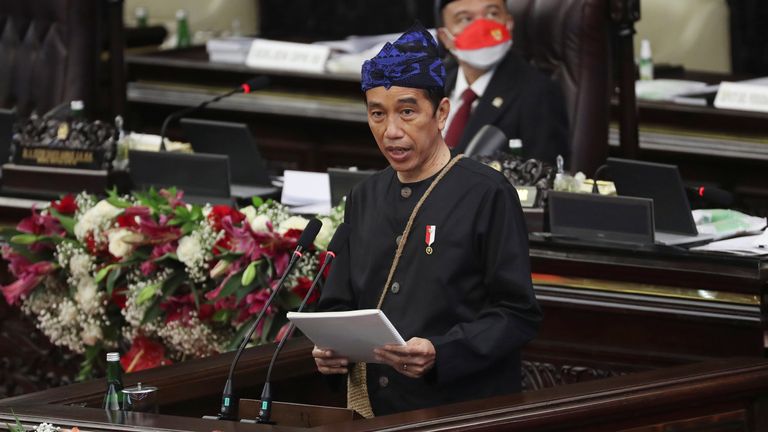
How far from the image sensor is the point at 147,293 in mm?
4074

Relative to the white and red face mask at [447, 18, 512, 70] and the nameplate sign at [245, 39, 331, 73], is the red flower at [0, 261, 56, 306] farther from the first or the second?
the nameplate sign at [245, 39, 331, 73]

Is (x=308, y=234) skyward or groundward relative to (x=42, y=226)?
skyward

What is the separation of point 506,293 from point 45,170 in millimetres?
2440

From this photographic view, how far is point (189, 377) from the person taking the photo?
9.92 feet

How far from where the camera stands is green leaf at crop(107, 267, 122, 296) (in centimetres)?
418

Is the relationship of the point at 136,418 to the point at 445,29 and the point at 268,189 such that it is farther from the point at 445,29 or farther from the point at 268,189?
the point at 445,29

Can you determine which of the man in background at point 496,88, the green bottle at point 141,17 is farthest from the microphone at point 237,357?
the green bottle at point 141,17

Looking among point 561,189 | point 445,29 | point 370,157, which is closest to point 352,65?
point 370,157

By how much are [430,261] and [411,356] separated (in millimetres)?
197

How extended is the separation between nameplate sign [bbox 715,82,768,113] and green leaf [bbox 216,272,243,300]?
2.65 m

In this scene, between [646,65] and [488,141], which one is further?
[646,65]

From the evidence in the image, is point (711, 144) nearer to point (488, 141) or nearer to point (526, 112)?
point (526, 112)

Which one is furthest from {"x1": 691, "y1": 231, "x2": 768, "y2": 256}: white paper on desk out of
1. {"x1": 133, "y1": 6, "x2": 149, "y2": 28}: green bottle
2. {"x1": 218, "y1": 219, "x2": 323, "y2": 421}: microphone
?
{"x1": 133, "y1": 6, "x2": 149, "y2": 28}: green bottle

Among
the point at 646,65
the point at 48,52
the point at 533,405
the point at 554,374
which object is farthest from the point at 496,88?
the point at 533,405
